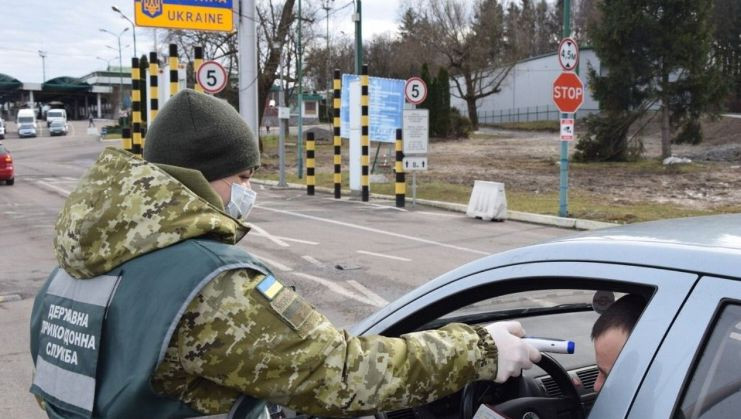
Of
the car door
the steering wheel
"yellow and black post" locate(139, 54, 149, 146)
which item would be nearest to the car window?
the car door

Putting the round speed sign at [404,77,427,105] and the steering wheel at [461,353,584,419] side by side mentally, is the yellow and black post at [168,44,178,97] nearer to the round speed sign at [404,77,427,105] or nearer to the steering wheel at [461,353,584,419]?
the round speed sign at [404,77,427,105]

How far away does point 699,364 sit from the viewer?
1.34 m

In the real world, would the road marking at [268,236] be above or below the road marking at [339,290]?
above

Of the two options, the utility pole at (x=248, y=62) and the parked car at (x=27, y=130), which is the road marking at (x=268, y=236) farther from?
the parked car at (x=27, y=130)

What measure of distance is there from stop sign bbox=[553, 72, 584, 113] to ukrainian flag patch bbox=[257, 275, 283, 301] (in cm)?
1123

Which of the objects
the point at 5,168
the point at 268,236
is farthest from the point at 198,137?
the point at 5,168

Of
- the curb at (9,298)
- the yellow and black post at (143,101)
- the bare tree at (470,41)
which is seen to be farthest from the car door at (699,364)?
the bare tree at (470,41)

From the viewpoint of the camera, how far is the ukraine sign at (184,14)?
18203 millimetres

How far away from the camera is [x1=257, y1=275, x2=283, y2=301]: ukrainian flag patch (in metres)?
1.46

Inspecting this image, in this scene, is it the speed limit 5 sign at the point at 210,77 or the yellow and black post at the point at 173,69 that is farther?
the speed limit 5 sign at the point at 210,77

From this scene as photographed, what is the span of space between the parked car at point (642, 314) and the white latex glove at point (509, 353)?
145 mm

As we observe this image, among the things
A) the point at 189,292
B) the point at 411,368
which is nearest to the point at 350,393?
the point at 411,368

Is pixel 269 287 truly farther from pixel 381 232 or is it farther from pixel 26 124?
pixel 26 124

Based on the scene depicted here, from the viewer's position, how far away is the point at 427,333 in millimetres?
1656
